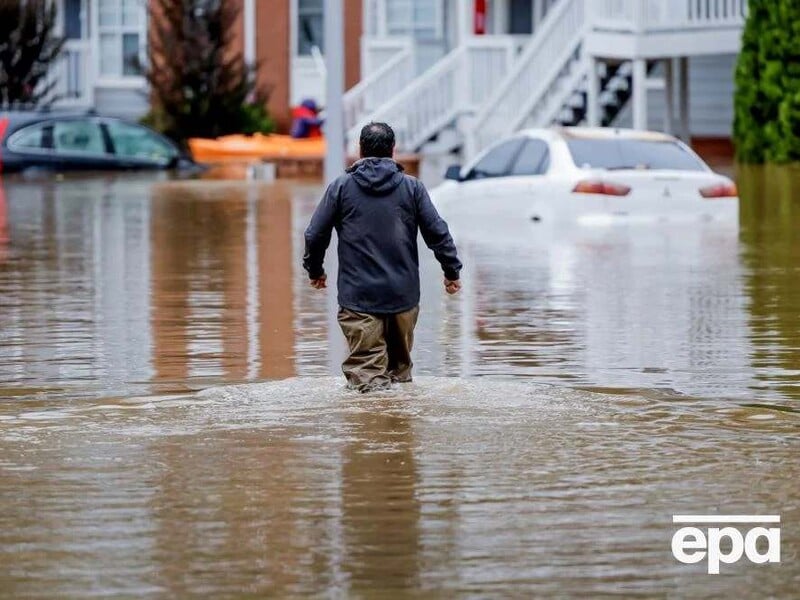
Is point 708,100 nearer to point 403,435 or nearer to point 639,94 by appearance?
point 639,94

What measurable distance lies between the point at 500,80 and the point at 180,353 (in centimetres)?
2687

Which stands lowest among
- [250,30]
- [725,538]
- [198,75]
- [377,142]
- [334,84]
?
[725,538]

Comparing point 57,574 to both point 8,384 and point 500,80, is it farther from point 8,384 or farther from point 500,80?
point 500,80

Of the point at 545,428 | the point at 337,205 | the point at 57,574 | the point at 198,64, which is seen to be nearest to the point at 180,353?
the point at 337,205

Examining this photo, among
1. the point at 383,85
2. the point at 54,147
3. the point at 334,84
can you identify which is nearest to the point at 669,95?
the point at 383,85

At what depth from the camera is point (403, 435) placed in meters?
9.80

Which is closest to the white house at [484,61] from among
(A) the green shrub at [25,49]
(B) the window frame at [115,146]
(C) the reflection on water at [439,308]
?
(A) the green shrub at [25,49]

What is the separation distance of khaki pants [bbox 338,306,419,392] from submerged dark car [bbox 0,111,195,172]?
2660 centimetres

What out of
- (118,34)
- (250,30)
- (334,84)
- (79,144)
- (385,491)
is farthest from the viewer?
(118,34)

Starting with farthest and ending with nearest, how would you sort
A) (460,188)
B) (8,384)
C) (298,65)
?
(298,65), (460,188), (8,384)

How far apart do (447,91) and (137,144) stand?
570cm

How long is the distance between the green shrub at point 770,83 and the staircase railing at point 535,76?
2717 mm

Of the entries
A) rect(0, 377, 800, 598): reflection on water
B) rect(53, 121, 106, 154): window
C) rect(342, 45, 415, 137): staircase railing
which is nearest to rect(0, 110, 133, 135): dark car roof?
rect(53, 121, 106, 154): window

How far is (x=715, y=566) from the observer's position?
23.6 ft
